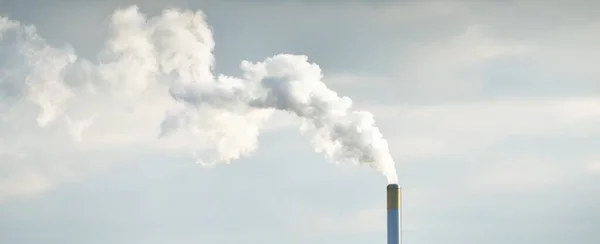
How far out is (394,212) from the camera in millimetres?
59812

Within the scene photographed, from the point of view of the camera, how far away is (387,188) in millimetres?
60656

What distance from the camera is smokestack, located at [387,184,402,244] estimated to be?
59.3 meters

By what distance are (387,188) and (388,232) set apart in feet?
8.57

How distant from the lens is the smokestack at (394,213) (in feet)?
194

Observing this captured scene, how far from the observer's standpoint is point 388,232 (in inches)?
2344

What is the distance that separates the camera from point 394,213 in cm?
5978

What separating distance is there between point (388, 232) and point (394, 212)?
117 centimetres
